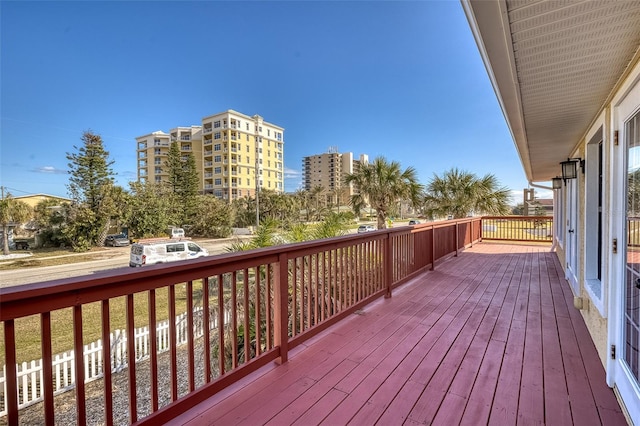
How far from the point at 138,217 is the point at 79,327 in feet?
73.6

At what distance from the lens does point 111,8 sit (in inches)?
392

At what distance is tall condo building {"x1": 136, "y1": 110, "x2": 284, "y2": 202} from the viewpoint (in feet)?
136

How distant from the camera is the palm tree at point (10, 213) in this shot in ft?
48.2

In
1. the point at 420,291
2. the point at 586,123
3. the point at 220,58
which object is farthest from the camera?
the point at 220,58

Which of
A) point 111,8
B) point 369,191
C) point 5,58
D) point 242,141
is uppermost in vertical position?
point 242,141

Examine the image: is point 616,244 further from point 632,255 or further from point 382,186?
point 382,186

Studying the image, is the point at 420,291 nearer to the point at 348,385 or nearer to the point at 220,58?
the point at 348,385

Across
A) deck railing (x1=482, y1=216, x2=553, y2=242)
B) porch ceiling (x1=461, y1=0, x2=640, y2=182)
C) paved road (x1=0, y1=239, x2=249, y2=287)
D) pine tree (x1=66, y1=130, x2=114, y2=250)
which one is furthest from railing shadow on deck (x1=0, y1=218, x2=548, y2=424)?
pine tree (x1=66, y1=130, x2=114, y2=250)

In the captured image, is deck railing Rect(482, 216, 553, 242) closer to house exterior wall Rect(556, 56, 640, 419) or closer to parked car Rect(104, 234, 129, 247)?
house exterior wall Rect(556, 56, 640, 419)

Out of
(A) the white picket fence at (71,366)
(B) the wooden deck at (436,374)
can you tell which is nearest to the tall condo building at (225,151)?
(A) the white picket fence at (71,366)

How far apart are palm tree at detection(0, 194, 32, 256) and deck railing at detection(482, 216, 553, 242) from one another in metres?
21.1

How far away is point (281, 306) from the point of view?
2.12 metres

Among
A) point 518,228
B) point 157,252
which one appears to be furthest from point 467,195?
point 157,252

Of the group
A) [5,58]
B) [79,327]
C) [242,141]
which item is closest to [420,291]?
[79,327]
